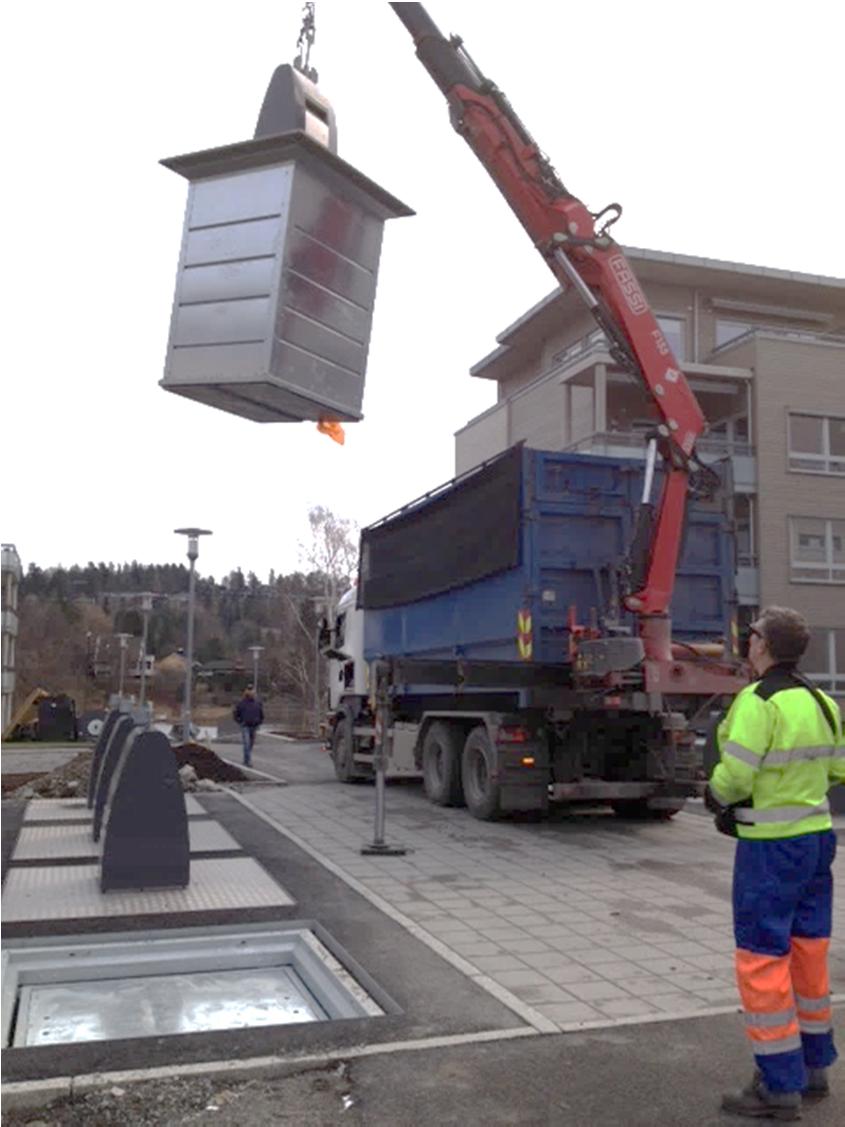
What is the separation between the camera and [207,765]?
64.7 feet

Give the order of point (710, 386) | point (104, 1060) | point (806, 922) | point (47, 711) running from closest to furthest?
1. point (806, 922)
2. point (104, 1060)
3. point (710, 386)
4. point (47, 711)

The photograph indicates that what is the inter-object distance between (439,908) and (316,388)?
18.9ft

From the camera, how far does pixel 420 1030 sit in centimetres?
527

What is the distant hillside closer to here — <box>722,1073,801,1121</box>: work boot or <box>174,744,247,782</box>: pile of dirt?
<box>174,744,247,782</box>: pile of dirt

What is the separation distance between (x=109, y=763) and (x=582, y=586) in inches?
206

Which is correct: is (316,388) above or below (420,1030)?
above

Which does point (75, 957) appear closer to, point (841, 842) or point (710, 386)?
point (841, 842)

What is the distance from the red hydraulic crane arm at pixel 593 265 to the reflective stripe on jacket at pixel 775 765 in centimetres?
761

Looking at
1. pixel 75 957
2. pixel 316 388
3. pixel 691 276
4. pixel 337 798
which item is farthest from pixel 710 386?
pixel 316 388

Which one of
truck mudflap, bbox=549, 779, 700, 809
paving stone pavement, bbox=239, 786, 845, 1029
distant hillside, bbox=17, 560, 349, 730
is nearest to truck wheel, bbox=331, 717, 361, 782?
paving stone pavement, bbox=239, 786, 845, 1029

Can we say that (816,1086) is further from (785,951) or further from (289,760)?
(289,760)

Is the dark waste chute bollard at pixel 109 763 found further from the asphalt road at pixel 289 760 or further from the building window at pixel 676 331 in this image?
the building window at pixel 676 331

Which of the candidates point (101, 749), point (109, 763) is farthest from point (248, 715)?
point (109, 763)

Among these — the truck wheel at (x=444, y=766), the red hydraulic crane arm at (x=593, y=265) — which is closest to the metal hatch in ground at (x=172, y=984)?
the red hydraulic crane arm at (x=593, y=265)
